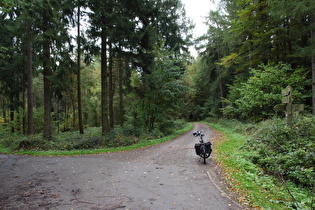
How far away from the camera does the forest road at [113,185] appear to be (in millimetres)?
3551

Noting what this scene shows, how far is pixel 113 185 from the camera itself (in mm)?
4570

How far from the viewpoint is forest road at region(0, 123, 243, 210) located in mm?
3551

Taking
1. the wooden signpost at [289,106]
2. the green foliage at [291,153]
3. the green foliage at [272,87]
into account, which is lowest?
the green foliage at [291,153]

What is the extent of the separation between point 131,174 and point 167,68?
11943 millimetres

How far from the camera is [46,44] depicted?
1128 cm

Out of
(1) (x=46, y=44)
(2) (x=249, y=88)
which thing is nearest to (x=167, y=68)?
(2) (x=249, y=88)

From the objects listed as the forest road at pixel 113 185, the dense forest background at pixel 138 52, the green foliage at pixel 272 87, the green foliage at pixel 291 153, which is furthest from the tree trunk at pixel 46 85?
the green foliage at pixel 272 87

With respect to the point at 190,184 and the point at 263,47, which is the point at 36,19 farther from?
the point at 263,47

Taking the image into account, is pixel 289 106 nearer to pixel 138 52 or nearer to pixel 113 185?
pixel 113 185

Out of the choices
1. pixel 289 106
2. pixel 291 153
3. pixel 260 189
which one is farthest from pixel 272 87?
pixel 260 189

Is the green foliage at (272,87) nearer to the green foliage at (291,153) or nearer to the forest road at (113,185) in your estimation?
the green foliage at (291,153)

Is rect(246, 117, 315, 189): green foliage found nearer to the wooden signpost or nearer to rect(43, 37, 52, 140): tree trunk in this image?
the wooden signpost

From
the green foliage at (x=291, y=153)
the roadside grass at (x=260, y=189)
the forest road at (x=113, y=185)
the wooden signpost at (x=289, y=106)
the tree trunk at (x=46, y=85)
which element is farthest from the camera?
the tree trunk at (x=46, y=85)

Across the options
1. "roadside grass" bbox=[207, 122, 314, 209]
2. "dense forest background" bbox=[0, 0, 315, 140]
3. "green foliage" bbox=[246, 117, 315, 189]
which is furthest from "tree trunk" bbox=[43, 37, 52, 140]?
"green foliage" bbox=[246, 117, 315, 189]
